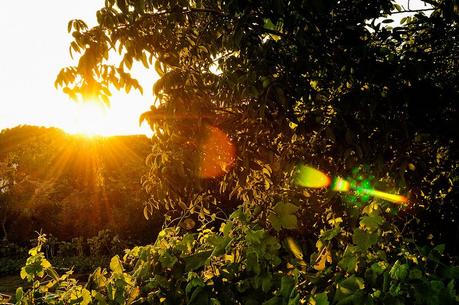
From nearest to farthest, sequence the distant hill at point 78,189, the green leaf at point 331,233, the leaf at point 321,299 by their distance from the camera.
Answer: the leaf at point 321,299 < the green leaf at point 331,233 < the distant hill at point 78,189

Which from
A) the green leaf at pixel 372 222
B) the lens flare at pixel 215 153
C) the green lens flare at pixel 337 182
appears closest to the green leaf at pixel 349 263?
the green leaf at pixel 372 222

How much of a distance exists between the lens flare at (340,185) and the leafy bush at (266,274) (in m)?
1.01

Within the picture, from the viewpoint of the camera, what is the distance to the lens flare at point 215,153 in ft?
10.5

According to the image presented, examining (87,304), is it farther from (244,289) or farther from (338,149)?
(338,149)

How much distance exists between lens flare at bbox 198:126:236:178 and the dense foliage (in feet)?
0.12

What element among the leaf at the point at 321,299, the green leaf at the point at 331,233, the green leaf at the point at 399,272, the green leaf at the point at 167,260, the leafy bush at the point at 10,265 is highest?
the green leaf at the point at 331,233

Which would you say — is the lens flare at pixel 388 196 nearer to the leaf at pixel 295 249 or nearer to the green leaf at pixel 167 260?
the leaf at pixel 295 249

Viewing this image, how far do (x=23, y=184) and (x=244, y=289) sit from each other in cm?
2227

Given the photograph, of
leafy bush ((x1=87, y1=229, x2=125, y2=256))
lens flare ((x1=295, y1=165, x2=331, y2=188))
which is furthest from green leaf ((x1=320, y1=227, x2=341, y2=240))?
leafy bush ((x1=87, y1=229, x2=125, y2=256))

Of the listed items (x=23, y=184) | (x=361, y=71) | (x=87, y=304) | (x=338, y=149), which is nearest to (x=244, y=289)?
(x=87, y=304)

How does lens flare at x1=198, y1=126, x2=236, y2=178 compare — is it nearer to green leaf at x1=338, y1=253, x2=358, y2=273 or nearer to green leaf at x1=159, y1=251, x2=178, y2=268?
green leaf at x1=159, y1=251, x2=178, y2=268

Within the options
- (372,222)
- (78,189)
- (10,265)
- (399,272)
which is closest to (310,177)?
(372,222)

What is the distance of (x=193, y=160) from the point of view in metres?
3.23

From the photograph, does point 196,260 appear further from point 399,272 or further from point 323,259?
point 399,272
